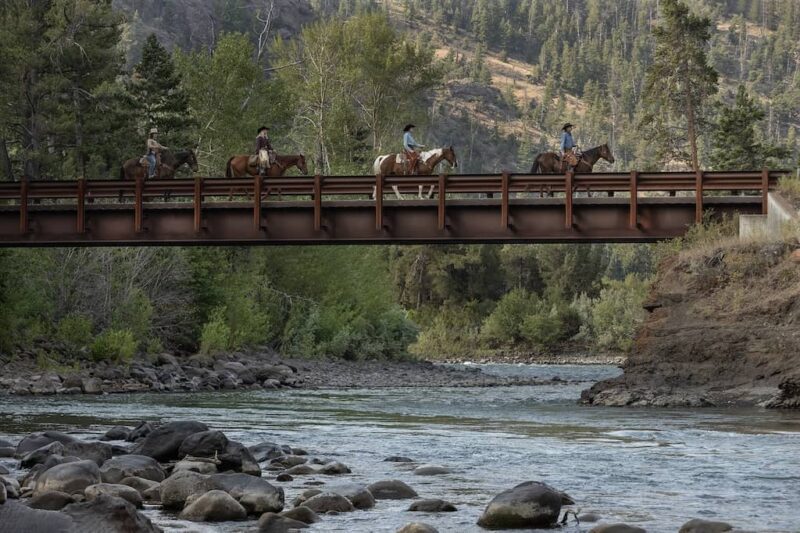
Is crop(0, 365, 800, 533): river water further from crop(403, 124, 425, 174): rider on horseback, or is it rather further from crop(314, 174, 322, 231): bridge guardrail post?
crop(403, 124, 425, 174): rider on horseback

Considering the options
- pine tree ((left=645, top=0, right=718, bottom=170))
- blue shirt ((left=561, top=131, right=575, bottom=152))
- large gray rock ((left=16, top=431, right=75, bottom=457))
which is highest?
pine tree ((left=645, top=0, right=718, bottom=170))

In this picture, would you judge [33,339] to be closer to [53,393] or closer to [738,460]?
[53,393]

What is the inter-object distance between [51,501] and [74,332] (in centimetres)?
3488

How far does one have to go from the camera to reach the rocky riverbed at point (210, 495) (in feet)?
37.0

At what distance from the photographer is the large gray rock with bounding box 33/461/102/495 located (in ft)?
49.0

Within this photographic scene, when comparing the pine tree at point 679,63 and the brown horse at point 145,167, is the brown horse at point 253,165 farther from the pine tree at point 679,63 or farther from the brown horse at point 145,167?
the pine tree at point 679,63

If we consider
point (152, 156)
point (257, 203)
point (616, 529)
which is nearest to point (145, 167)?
point (152, 156)

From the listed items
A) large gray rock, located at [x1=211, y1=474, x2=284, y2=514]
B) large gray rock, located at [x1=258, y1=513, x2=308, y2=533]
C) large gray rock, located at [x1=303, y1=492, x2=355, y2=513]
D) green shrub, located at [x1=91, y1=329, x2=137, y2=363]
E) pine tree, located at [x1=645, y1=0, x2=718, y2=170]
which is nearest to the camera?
large gray rock, located at [x1=258, y1=513, x2=308, y2=533]

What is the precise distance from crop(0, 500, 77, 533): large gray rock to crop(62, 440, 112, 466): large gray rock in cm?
709

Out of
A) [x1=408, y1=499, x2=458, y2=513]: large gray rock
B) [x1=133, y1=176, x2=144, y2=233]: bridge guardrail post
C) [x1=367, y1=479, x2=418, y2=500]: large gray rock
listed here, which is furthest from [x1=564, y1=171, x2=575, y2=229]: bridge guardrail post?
[x1=408, y1=499, x2=458, y2=513]: large gray rock

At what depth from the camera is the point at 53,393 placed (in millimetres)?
37969

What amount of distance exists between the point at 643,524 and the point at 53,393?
27552mm

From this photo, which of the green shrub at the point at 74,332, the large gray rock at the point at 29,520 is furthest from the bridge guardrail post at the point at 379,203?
the large gray rock at the point at 29,520

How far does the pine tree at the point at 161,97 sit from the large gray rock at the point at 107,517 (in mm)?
55169
